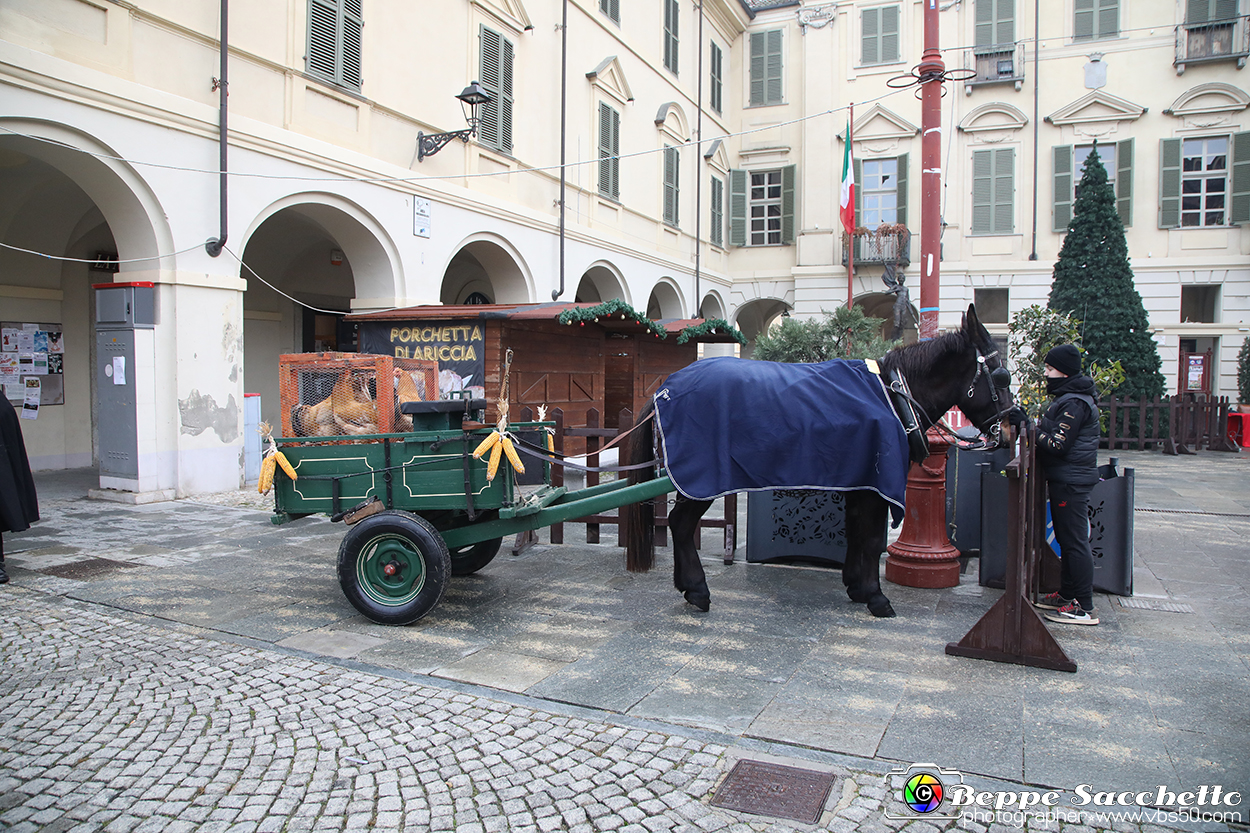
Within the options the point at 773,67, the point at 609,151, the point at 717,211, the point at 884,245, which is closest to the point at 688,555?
the point at 609,151

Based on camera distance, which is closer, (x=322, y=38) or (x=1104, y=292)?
(x=322, y=38)

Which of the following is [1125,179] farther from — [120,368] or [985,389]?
[120,368]

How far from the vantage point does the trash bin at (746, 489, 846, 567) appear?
608cm

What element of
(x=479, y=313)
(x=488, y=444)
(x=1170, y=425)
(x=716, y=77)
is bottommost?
(x=1170, y=425)

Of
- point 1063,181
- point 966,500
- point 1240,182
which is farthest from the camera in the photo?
point 1063,181

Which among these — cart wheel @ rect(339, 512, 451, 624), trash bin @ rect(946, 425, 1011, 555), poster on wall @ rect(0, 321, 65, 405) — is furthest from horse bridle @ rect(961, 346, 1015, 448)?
poster on wall @ rect(0, 321, 65, 405)

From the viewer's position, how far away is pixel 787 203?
23203 mm

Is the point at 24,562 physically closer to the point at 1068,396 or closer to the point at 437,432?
the point at 437,432

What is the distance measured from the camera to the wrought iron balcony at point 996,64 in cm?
2091

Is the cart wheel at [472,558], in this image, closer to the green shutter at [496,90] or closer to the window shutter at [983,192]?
the green shutter at [496,90]

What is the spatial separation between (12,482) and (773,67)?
22149 millimetres

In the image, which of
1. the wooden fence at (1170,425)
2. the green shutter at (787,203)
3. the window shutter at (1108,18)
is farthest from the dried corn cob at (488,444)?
the window shutter at (1108,18)

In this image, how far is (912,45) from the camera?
21.9 metres

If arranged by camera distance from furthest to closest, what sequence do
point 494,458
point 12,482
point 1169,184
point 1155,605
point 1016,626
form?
point 1169,184 → point 12,482 → point 1155,605 → point 494,458 → point 1016,626
